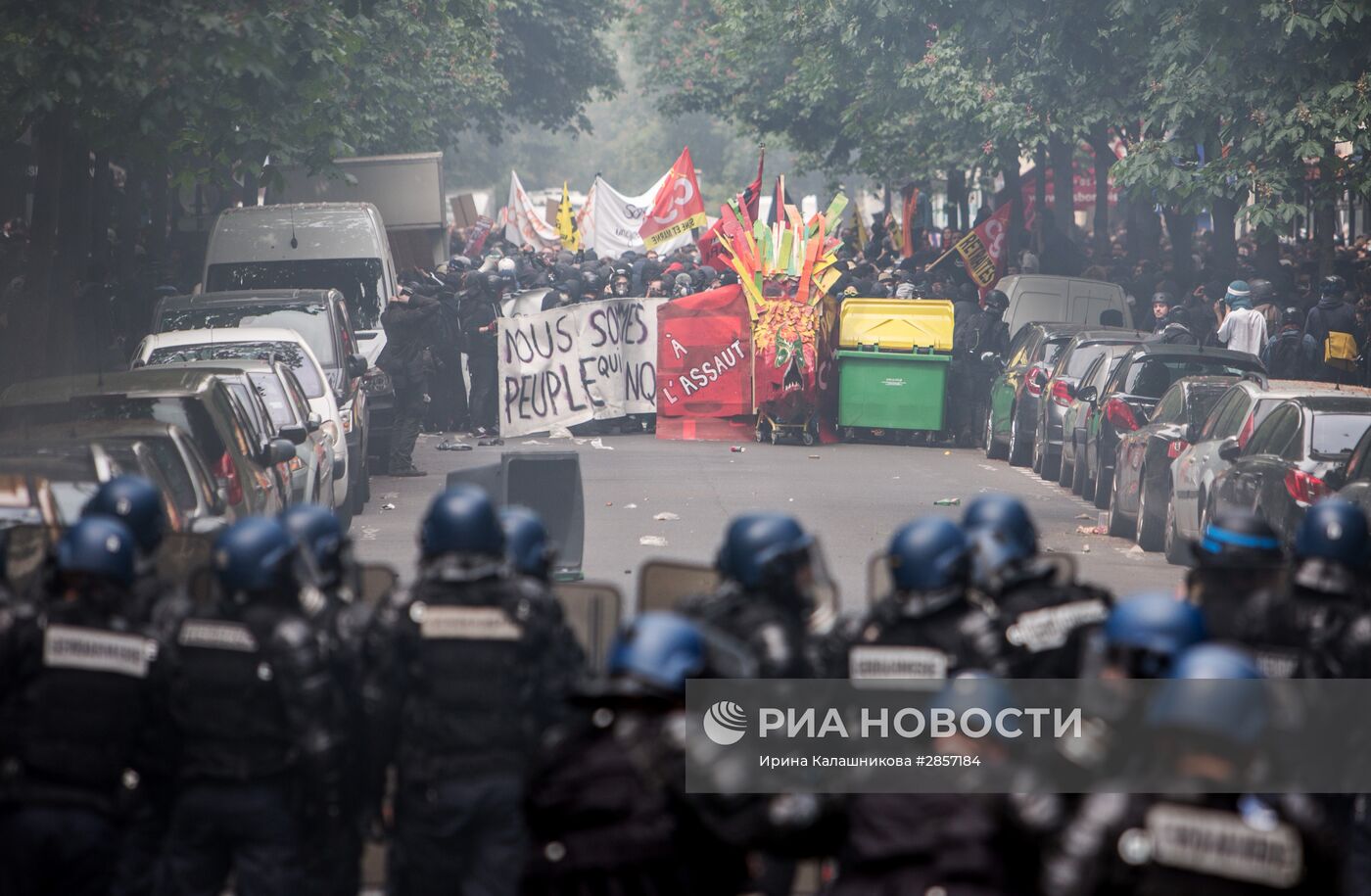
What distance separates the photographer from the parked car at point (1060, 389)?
2022cm

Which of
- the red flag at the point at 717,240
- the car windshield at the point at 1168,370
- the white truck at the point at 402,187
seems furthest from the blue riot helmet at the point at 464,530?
the white truck at the point at 402,187

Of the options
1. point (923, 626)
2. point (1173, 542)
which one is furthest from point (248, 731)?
point (1173, 542)

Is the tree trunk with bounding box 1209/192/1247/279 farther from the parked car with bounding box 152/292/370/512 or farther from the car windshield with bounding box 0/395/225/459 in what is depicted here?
the car windshield with bounding box 0/395/225/459

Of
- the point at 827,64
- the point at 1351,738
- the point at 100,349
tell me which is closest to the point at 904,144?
the point at 827,64

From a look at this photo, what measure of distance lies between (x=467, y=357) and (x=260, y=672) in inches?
739

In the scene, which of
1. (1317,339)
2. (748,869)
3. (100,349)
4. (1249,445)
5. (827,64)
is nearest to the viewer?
(748,869)

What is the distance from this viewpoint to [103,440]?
10.3m

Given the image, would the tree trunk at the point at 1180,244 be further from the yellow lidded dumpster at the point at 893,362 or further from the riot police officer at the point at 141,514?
the riot police officer at the point at 141,514

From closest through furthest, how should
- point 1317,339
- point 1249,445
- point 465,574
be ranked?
point 465,574, point 1249,445, point 1317,339

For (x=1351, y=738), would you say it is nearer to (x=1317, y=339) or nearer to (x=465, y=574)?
(x=465, y=574)

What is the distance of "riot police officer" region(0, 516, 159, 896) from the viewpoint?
17.0 feet

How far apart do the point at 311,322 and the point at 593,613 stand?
12.4 metres

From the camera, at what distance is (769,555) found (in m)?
5.33

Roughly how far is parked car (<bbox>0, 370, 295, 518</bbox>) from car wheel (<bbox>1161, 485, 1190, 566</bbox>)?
6.58 metres
